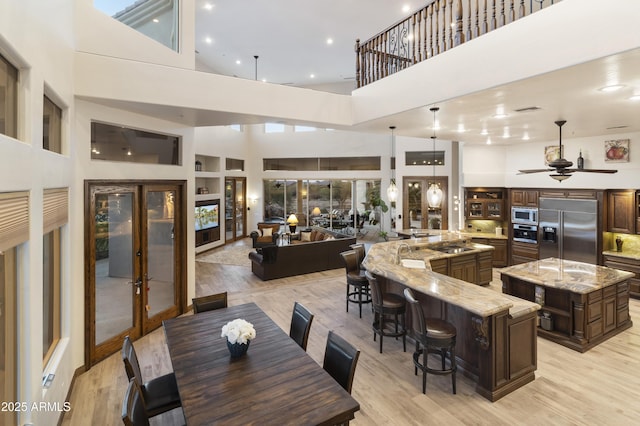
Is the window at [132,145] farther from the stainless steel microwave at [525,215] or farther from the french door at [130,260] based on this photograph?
the stainless steel microwave at [525,215]

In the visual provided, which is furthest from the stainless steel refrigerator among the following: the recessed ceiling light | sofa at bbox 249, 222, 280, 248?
sofa at bbox 249, 222, 280, 248

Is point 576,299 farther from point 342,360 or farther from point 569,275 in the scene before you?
point 342,360

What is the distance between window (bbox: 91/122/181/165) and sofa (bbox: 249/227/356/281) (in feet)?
11.3

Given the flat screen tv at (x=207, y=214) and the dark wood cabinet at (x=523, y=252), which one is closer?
the dark wood cabinet at (x=523, y=252)

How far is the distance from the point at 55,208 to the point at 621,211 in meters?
9.63

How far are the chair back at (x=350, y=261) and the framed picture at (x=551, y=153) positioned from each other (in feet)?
19.0

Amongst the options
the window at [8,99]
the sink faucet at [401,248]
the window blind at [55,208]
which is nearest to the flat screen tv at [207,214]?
the sink faucet at [401,248]

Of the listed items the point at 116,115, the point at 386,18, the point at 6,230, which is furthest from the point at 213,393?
the point at 386,18

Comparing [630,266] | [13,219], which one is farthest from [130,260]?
[630,266]

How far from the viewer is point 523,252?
8641 millimetres

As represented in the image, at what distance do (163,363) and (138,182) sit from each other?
2547mm

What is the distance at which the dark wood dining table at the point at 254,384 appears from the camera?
6.96 feet

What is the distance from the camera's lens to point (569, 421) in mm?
3215

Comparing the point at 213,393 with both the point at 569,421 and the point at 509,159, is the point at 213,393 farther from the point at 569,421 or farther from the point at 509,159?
the point at 509,159
